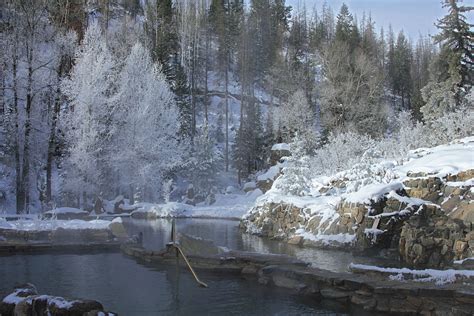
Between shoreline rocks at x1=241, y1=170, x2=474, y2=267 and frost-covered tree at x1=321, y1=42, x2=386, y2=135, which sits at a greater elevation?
frost-covered tree at x1=321, y1=42, x2=386, y2=135

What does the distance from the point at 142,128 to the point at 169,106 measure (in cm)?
588

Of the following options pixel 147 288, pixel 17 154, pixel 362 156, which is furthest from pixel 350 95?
pixel 147 288

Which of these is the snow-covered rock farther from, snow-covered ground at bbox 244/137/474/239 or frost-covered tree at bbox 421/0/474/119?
frost-covered tree at bbox 421/0/474/119

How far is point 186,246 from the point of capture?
1358cm

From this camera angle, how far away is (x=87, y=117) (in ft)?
87.3

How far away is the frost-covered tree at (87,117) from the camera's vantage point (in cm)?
2595

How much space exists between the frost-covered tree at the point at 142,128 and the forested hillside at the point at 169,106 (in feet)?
0.27

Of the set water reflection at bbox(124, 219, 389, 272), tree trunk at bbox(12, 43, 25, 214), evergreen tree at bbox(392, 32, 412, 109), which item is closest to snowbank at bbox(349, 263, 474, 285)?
water reflection at bbox(124, 219, 389, 272)

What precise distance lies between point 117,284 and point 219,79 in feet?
151

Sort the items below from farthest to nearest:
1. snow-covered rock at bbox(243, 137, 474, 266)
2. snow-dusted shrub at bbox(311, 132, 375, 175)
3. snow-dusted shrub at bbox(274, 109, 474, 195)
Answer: snow-dusted shrub at bbox(311, 132, 375, 175) < snow-dusted shrub at bbox(274, 109, 474, 195) < snow-covered rock at bbox(243, 137, 474, 266)

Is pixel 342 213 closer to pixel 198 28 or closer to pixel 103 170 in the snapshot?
pixel 103 170

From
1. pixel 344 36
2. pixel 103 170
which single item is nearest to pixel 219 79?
pixel 344 36

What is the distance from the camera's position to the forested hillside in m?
24.9

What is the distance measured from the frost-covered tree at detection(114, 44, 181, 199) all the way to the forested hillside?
0.27 ft
